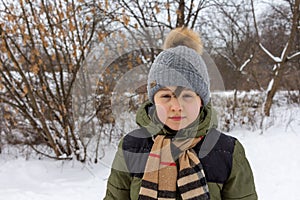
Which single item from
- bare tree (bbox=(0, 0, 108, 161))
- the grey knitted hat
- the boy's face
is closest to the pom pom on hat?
the grey knitted hat

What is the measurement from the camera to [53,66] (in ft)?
13.8

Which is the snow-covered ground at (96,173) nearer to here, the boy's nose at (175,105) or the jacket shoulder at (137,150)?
the jacket shoulder at (137,150)

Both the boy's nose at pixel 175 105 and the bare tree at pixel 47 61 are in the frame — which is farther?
the bare tree at pixel 47 61

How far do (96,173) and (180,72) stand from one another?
127 inches

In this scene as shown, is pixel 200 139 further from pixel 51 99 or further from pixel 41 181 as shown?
pixel 51 99


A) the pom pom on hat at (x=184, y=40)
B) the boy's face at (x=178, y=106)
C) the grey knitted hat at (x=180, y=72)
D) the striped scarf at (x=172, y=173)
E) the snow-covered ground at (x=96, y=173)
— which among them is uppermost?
the pom pom on hat at (x=184, y=40)

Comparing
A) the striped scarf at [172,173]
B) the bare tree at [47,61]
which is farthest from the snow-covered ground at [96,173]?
the striped scarf at [172,173]

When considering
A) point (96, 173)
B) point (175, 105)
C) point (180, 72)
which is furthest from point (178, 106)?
point (96, 173)

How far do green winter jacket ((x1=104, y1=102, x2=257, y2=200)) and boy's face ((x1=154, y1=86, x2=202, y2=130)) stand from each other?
4 centimetres

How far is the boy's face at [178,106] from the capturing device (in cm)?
107

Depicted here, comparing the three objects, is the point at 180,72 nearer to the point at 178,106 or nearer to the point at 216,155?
the point at 178,106

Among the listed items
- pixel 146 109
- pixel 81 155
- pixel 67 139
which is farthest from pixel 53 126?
pixel 146 109

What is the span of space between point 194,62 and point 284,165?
123 inches

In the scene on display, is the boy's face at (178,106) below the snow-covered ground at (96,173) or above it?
above
